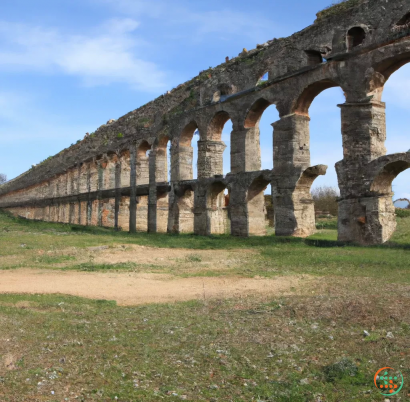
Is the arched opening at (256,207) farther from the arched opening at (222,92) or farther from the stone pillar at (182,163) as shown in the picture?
the stone pillar at (182,163)

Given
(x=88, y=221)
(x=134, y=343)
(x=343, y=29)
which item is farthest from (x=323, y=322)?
(x=88, y=221)

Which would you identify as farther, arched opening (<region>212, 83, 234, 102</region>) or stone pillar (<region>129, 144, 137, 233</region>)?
stone pillar (<region>129, 144, 137, 233</region>)

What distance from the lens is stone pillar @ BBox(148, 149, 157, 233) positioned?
21125 mm

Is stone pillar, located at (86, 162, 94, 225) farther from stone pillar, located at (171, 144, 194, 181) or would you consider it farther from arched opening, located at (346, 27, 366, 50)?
arched opening, located at (346, 27, 366, 50)

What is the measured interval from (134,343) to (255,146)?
12.9m

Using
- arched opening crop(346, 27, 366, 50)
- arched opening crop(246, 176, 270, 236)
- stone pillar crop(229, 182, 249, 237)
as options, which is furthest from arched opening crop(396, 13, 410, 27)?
stone pillar crop(229, 182, 249, 237)

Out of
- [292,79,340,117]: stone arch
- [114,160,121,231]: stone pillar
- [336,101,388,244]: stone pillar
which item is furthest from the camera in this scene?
[114,160,121,231]: stone pillar

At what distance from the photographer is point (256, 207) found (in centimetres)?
1611

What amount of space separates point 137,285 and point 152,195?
45.3 ft

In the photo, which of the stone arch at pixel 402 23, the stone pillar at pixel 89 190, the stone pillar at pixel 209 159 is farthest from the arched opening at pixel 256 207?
the stone pillar at pixel 89 190

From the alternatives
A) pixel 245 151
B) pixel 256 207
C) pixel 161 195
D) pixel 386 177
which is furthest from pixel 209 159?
pixel 386 177

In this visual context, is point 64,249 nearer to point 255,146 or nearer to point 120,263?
point 120,263

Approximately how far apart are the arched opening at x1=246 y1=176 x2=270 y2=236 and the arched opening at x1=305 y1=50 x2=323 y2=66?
409 cm

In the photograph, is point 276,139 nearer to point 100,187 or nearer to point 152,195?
point 152,195
